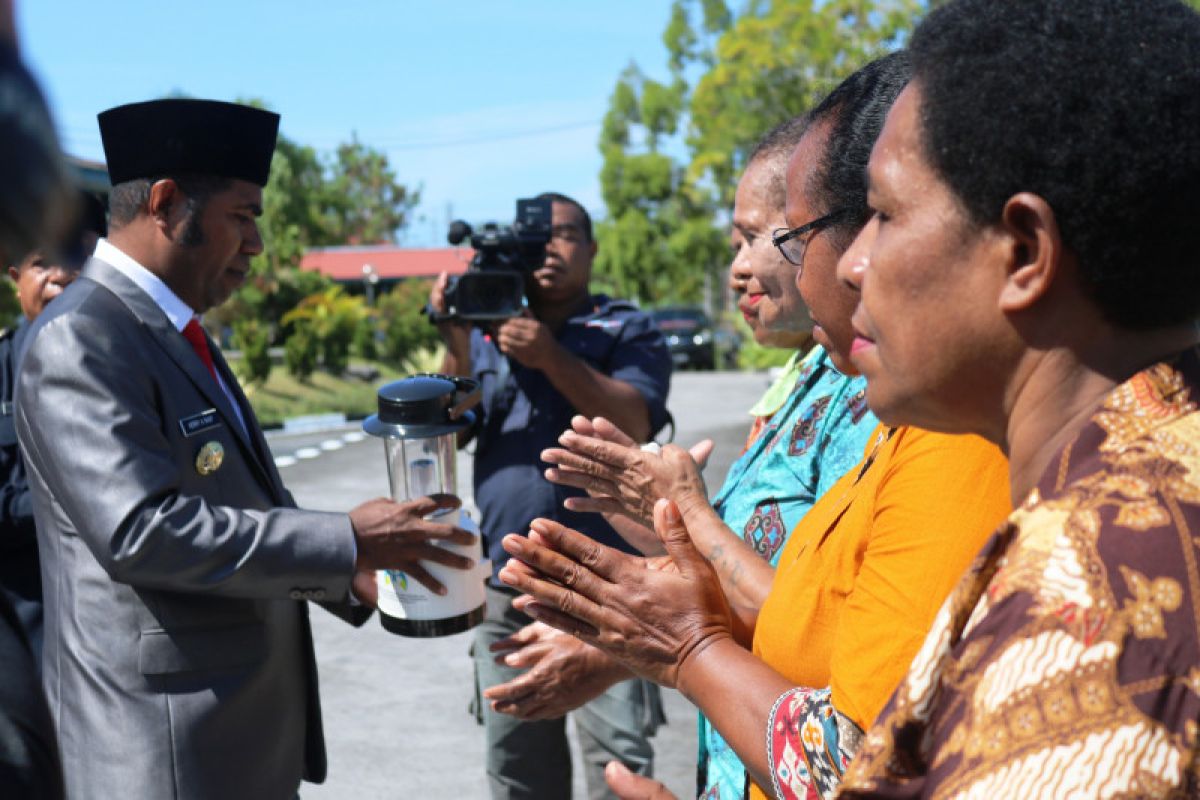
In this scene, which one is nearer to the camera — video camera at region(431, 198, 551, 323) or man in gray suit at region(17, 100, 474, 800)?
man in gray suit at region(17, 100, 474, 800)

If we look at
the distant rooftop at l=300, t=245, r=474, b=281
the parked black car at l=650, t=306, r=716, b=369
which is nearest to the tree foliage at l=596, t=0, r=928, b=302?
the parked black car at l=650, t=306, r=716, b=369

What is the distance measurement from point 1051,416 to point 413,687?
5128mm

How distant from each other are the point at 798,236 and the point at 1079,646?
3.75ft

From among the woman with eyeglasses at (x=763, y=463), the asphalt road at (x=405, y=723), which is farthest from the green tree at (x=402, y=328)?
the woman with eyeglasses at (x=763, y=463)

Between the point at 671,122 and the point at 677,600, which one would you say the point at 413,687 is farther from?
the point at 671,122

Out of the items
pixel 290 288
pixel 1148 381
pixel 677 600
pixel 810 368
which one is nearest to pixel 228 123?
pixel 810 368

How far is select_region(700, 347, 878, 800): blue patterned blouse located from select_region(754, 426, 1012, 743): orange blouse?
449 millimetres

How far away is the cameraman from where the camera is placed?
396 cm

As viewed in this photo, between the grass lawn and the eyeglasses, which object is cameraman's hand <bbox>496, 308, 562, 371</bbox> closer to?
the eyeglasses

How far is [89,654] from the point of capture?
2.48m

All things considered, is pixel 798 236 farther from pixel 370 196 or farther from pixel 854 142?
pixel 370 196

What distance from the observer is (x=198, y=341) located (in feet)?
9.04

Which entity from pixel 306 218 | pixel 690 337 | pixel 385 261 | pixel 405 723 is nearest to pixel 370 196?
pixel 385 261

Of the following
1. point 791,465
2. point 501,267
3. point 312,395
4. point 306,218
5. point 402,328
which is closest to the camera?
point 791,465
